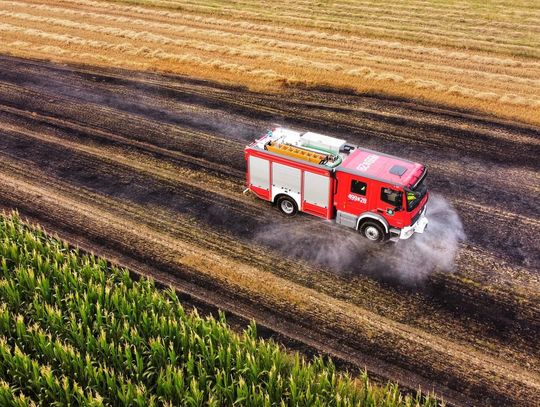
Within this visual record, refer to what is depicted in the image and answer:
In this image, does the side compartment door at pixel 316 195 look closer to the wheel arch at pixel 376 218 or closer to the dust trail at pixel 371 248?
the dust trail at pixel 371 248

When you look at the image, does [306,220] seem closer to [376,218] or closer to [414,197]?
[376,218]

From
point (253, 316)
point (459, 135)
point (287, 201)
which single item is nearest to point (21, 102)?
point (287, 201)

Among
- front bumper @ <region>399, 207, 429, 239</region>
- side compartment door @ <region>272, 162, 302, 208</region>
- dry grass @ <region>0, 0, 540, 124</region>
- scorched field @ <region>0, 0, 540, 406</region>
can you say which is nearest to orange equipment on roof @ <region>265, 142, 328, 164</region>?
side compartment door @ <region>272, 162, 302, 208</region>

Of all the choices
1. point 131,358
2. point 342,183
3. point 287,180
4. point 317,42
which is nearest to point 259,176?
point 287,180

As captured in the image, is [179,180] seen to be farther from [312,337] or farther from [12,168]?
[312,337]

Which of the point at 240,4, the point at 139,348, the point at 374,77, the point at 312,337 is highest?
the point at 240,4
